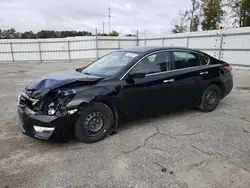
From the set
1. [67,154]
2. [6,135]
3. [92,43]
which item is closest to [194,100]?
[67,154]

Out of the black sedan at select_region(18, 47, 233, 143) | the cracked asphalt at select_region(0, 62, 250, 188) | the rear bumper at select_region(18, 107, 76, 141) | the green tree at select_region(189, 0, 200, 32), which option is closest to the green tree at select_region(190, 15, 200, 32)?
the green tree at select_region(189, 0, 200, 32)

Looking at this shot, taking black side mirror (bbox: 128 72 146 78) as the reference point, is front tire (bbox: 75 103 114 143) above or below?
below

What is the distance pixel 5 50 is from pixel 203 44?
17610mm

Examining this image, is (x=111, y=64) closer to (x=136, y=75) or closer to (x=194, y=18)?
(x=136, y=75)

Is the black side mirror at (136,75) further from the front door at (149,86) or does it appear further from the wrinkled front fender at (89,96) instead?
the wrinkled front fender at (89,96)

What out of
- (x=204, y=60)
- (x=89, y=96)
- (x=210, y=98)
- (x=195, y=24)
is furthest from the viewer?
(x=195, y=24)

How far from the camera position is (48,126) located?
9.62ft

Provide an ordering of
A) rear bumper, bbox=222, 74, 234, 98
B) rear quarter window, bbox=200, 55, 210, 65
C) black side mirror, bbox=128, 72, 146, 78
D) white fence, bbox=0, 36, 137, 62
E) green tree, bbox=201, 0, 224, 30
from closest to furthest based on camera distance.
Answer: black side mirror, bbox=128, 72, 146, 78
rear quarter window, bbox=200, 55, 210, 65
rear bumper, bbox=222, 74, 234, 98
white fence, bbox=0, 36, 137, 62
green tree, bbox=201, 0, 224, 30

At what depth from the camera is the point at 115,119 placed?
3.51 metres

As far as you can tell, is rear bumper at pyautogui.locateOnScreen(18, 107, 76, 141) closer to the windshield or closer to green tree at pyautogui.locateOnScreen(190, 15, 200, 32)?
the windshield

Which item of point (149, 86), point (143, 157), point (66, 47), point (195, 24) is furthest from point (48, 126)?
point (195, 24)

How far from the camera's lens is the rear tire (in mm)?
4621

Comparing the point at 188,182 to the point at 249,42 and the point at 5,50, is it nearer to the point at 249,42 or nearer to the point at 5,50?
the point at 249,42

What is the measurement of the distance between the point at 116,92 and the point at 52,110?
1.05 metres
